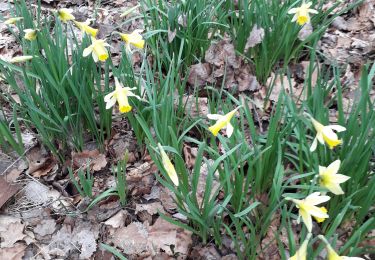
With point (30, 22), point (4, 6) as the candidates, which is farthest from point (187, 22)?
point (4, 6)

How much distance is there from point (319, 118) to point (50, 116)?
1.24 meters

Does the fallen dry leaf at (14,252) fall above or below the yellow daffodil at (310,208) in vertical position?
below

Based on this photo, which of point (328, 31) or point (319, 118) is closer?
point (319, 118)

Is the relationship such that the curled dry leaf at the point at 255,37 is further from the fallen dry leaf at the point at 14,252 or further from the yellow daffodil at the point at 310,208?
the fallen dry leaf at the point at 14,252

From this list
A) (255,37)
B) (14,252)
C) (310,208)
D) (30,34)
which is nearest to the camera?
(310,208)

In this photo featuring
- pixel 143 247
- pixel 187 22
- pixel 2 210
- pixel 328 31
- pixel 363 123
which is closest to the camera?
pixel 363 123

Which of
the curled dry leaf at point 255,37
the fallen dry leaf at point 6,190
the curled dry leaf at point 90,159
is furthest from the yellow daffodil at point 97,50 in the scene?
the curled dry leaf at point 255,37

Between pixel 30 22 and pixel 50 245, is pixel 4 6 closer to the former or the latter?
pixel 30 22

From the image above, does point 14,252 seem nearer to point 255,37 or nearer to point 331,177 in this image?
point 331,177

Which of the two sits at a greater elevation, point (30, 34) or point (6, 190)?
point (30, 34)

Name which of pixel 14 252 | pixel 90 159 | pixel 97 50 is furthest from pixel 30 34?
pixel 14 252

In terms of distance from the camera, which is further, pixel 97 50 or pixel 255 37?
pixel 255 37

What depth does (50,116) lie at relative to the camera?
1979mm

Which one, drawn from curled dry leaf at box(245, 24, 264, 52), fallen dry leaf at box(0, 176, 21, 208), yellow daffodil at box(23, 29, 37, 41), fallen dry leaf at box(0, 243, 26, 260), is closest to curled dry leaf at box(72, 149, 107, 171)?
fallen dry leaf at box(0, 176, 21, 208)
